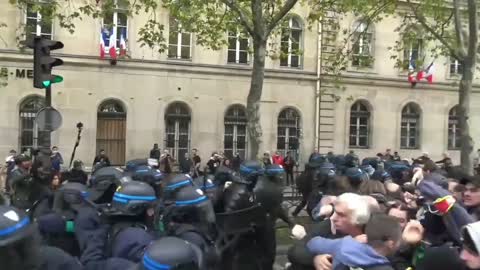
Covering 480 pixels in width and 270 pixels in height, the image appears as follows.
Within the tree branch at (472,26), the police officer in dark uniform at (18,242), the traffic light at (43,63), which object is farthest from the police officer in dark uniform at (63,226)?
the tree branch at (472,26)

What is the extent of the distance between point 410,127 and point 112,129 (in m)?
14.5

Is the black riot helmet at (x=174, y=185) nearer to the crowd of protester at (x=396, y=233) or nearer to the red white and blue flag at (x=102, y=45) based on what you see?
the crowd of protester at (x=396, y=233)

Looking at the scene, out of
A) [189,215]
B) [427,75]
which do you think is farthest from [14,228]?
[427,75]

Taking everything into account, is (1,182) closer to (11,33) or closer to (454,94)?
(11,33)

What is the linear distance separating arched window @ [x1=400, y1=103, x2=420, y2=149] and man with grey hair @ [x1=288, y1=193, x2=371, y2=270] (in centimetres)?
2782

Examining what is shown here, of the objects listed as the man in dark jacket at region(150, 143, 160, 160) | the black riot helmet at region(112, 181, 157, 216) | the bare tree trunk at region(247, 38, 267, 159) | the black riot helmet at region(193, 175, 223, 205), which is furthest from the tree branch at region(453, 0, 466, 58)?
the black riot helmet at region(112, 181, 157, 216)

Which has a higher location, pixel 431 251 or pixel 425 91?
pixel 425 91

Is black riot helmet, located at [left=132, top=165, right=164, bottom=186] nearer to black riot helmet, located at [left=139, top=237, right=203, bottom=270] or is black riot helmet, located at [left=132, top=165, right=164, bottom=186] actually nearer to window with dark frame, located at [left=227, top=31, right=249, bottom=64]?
black riot helmet, located at [left=139, top=237, right=203, bottom=270]

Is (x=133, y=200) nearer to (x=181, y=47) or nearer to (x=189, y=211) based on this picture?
(x=189, y=211)

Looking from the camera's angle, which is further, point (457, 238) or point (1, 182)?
point (1, 182)

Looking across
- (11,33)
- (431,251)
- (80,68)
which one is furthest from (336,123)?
(431,251)

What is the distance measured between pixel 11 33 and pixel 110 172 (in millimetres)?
18646

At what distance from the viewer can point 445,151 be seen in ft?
105

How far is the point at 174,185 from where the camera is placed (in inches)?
208
